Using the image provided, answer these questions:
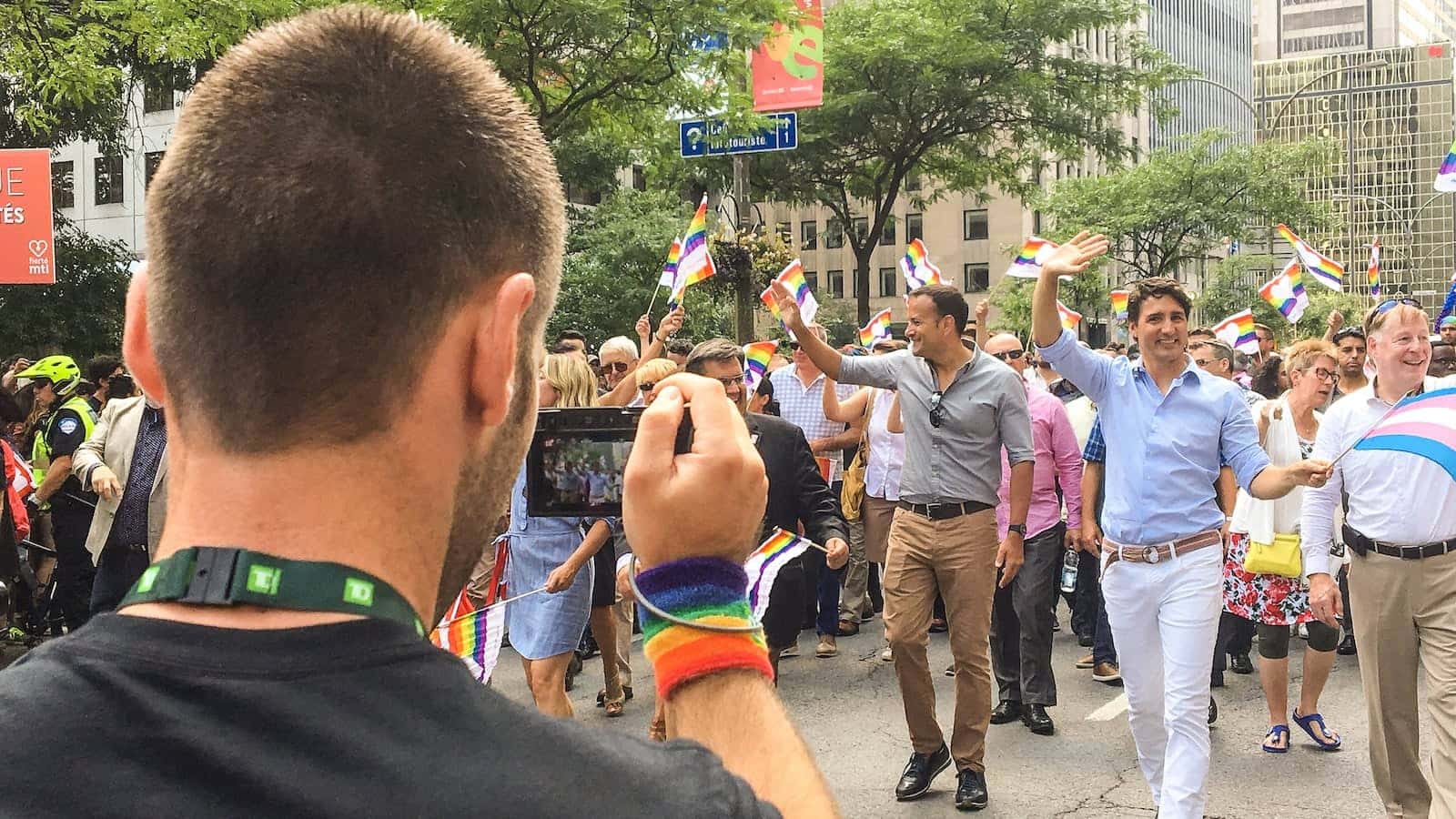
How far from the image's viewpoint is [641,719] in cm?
755

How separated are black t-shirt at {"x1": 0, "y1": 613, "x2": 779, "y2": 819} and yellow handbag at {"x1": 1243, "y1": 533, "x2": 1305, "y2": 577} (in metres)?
6.58

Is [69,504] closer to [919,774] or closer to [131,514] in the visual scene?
[131,514]

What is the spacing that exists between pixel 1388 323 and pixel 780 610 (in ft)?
10.3

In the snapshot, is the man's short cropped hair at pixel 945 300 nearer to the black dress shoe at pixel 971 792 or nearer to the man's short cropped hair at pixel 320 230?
the black dress shoe at pixel 971 792

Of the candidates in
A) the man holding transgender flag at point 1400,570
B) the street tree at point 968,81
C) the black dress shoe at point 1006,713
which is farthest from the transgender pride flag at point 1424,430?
the street tree at point 968,81

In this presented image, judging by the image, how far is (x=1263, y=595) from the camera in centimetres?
701

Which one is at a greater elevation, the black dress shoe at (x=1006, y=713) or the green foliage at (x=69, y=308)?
the green foliage at (x=69, y=308)

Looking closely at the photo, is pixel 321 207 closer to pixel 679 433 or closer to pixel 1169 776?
pixel 679 433

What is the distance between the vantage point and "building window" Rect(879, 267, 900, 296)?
65.6 m

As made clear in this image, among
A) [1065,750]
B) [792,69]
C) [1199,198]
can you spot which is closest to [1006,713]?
[1065,750]

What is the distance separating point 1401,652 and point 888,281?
202 ft

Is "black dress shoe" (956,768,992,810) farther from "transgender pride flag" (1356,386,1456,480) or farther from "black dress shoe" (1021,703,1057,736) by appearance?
"transgender pride flag" (1356,386,1456,480)

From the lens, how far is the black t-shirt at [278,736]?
91 centimetres

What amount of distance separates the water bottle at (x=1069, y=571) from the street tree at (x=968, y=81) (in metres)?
16.5
